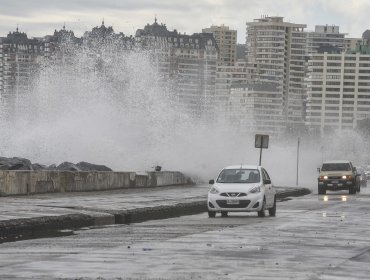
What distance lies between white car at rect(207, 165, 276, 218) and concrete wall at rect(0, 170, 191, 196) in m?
5.97

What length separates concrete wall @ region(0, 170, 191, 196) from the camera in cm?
3297

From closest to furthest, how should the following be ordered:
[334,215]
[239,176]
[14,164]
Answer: [334,215], [239,176], [14,164]

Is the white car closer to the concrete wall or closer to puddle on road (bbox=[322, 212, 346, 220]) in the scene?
puddle on road (bbox=[322, 212, 346, 220])

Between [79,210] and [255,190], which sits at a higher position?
[255,190]

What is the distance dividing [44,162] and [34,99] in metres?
17.1

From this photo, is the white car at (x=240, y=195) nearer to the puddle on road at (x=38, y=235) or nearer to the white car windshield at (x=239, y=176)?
the white car windshield at (x=239, y=176)

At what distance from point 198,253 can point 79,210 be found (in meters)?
10.8

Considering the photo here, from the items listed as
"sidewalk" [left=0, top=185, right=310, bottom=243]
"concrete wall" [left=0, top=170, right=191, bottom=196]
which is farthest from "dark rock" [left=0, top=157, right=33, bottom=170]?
"sidewalk" [left=0, top=185, right=310, bottom=243]

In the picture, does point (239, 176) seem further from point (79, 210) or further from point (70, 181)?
point (70, 181)

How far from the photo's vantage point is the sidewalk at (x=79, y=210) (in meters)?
22.5

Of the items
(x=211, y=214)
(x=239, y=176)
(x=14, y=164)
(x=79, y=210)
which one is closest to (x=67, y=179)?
(x=14, y=164)

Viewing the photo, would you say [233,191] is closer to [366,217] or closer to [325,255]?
[366,217]

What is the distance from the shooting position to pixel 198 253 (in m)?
16.9

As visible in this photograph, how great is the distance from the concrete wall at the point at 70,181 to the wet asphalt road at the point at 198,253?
8176 millimetres
